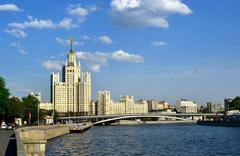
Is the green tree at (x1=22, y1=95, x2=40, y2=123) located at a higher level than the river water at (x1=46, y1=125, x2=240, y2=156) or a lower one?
higher

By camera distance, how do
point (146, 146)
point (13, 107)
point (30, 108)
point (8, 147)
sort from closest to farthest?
point (8, 147), point (146, 146), point (13, 107), point (30, 108)

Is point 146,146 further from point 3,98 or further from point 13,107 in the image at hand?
point 13,107

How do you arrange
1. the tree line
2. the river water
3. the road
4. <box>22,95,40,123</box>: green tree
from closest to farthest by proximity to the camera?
the road → the river water → the tree line → <box>22,95,40,123</box>: green tree

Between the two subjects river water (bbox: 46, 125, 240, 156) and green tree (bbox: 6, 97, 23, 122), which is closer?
river water (bbox: 46, 125, 240, 156)

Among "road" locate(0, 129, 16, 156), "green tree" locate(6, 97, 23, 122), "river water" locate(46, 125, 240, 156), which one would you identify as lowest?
"river water" locate(46, 125, 240, 156)

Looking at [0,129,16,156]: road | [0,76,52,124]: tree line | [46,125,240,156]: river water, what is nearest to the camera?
[0,129,16,156]: road

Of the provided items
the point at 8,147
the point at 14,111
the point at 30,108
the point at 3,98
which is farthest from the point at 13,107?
the point at 8,147

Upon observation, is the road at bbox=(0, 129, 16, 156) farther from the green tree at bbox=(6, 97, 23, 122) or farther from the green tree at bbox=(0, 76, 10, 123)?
the green tree at bbox=(6, 97, 23, 122)

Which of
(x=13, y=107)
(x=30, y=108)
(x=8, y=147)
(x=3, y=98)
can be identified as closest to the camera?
(x=8, y=147)

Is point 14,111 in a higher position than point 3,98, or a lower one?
lower

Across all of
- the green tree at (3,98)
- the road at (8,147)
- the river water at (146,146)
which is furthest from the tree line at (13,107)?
the road at (8,147)

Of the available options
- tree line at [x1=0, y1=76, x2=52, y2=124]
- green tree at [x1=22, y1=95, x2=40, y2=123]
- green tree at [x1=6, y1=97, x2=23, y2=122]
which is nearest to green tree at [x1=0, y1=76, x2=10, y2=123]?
tree line at [x1=0, y1=76, x2=52, y2=124]

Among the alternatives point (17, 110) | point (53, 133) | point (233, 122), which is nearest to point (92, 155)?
point (53, 133)

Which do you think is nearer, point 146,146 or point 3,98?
point 146,146
